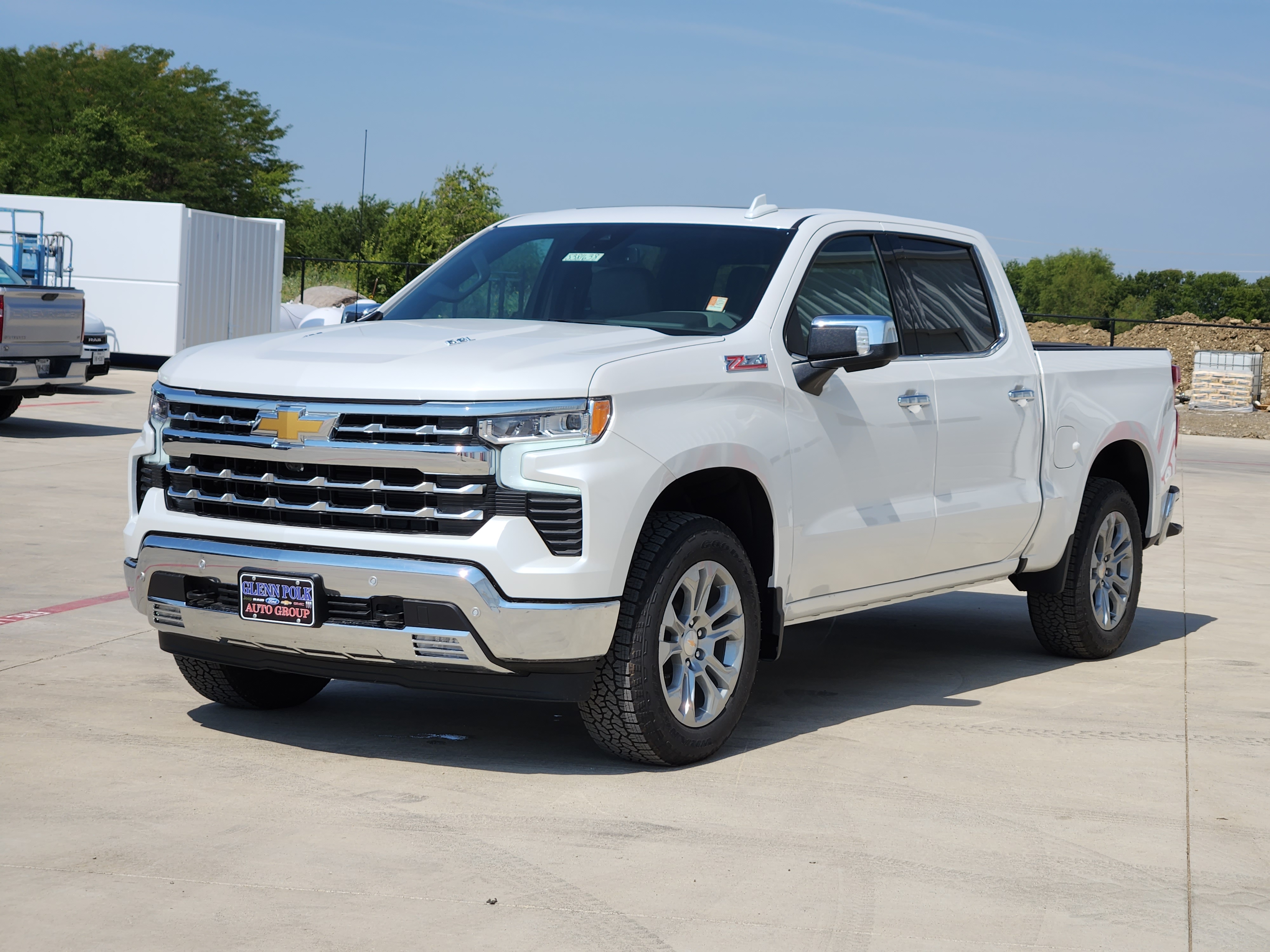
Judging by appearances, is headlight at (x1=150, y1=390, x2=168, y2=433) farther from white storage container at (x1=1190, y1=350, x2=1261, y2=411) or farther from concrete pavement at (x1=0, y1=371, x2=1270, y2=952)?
white storage container at (x1=1190, y1=350, x2=1261, y2=411)

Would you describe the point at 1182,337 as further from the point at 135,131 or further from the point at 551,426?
the point at 551,426

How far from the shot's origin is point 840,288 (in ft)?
21.0

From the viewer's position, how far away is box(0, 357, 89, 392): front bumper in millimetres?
16031

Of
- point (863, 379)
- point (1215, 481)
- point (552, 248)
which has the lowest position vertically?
point (1215, 481)

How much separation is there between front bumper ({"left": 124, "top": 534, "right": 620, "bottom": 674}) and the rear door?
220 centimetres

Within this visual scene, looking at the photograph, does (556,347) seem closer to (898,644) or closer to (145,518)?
(145,518)

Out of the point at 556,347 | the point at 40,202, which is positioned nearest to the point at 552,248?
the point at 556,347

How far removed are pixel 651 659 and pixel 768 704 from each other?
1519 millimetres

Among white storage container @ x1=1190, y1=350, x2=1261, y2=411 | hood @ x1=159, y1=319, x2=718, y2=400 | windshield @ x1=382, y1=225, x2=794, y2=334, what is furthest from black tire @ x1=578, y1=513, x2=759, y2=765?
white storage container @ x1=1190, y1=350, x2=1261, y2=411

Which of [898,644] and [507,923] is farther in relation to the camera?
[898,644]

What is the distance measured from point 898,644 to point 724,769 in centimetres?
290

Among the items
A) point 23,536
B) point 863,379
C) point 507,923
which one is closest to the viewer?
point 507,923

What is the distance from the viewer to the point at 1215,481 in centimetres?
1912

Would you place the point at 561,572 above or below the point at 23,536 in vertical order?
above
